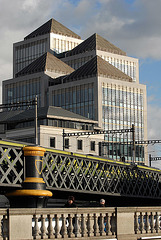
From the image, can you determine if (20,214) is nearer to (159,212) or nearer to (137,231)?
(137,231)

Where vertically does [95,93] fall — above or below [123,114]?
above

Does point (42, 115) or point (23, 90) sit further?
point (23, 90)

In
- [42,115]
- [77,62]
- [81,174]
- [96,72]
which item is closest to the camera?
[81,174]

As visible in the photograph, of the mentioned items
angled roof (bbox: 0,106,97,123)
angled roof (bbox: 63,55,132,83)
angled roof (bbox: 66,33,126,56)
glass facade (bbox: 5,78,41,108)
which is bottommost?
angled roof (bbox: 0,106,97,123)

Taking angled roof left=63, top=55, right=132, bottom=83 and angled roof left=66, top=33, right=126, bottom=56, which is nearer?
angled roof left=63, top=55, right=132, bottom=83

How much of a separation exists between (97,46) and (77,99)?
103 feet

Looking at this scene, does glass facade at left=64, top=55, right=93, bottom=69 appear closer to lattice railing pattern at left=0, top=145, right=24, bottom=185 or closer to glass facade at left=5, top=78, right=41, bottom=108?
glass facade at left=5, top=78, right=41, bottom=108

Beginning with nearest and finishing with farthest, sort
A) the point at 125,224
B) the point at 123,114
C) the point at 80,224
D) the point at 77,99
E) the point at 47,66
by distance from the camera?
the point at 80,224, the point at 125,224, the point at 77,99, the point at 123,114, the point at 47,66

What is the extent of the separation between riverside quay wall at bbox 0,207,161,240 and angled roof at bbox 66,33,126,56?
161 m

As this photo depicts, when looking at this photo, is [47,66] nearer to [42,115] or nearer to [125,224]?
[42,115]

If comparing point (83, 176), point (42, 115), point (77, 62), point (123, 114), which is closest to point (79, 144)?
point (42, 115)

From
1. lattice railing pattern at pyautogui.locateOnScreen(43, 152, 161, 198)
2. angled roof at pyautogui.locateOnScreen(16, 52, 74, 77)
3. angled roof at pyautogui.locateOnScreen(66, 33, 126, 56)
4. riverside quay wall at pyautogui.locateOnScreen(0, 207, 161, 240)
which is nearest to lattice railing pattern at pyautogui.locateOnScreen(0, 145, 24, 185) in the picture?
lattice railing pattern at pyautogui.locateOnScreen(43, 152, 161, 198)

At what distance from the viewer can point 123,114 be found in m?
158

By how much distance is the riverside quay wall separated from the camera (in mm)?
17562
